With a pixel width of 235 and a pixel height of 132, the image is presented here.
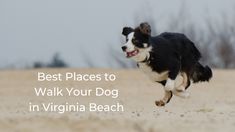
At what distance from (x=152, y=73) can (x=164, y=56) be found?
0.30 metres

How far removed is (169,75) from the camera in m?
11.7

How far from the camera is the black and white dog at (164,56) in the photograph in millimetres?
11297

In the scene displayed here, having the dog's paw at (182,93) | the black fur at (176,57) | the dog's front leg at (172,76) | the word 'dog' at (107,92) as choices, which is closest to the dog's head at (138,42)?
Answer: the black fur at (176,57)

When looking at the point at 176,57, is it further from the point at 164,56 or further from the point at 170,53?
the point at 164,56

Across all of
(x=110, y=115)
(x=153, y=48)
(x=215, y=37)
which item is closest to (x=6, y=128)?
(x=110, y=115)

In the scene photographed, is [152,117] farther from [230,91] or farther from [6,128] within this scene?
[230,91]

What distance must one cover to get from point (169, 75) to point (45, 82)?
19.3 m

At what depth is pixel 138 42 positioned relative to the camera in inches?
446

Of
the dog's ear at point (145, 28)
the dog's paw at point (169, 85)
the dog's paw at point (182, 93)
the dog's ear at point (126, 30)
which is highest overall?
the dog's ear at point (145, 28)

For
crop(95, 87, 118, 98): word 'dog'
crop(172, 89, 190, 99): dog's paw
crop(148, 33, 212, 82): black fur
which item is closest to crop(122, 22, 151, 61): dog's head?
crop(148, 33, 212, 82): black fur

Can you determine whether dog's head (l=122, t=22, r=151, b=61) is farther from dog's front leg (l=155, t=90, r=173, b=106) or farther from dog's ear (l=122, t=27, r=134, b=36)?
dog's front leg (l=155, t=90, r=173, b=106)

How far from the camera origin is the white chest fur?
11.6 meters

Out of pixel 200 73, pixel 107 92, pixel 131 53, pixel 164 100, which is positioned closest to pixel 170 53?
pixel 164 100

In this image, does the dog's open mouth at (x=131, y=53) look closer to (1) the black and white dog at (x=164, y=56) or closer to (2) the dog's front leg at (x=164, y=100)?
(1) the black and white dog at (x=164, y=56)
